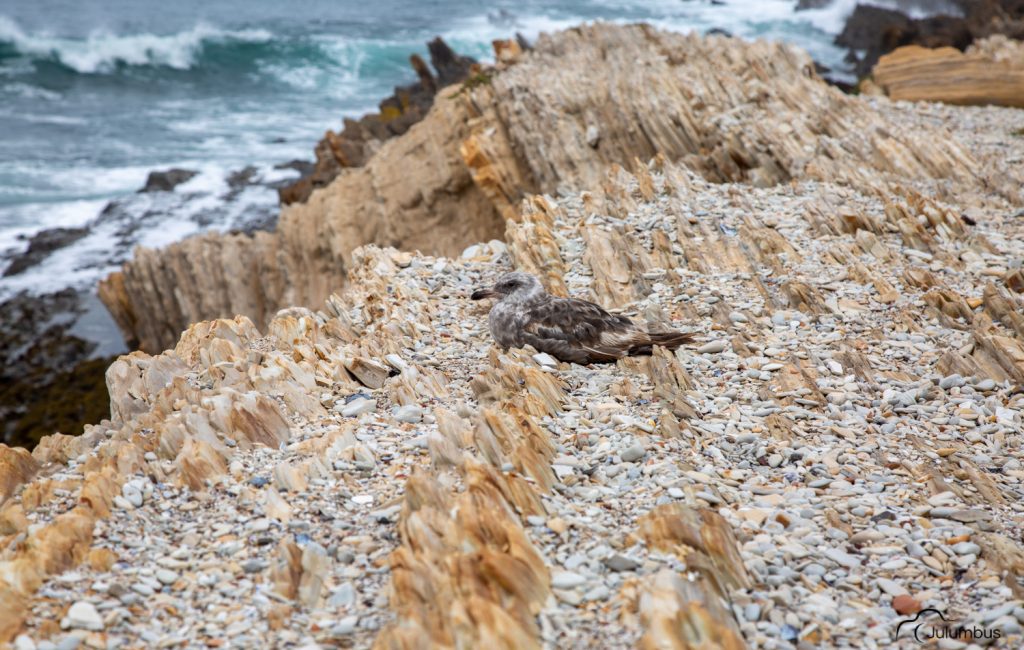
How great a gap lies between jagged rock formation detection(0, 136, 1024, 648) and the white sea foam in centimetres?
4904

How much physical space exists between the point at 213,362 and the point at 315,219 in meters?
12.7

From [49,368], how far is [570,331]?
20.0 m

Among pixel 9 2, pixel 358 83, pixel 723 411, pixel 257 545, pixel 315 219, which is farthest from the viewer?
pixel 9 2

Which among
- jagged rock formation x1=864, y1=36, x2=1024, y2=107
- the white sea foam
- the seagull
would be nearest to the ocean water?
the white sea foam

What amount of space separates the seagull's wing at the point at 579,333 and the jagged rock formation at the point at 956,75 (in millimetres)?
16403

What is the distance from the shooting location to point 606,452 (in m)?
7.22

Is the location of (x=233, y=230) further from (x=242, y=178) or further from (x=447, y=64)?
(x=447, y=64)

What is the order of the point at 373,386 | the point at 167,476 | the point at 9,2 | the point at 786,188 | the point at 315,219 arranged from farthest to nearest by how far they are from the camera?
the point at 9,2 → the point at 315,219 → the point at 786,188 → the point at 373,386 → the point at 167,476

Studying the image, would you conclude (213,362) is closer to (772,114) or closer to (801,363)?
(801,363)

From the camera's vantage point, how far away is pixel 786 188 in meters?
13.9

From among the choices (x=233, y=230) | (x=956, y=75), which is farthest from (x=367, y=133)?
(x=956, y=75)

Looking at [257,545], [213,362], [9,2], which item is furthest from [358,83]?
[257,545]

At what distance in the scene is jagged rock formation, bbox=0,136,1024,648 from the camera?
17.6 feet

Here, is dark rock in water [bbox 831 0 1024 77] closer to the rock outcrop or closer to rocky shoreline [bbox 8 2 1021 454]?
rocky shoreline [bbox 8 2 1021 454]
